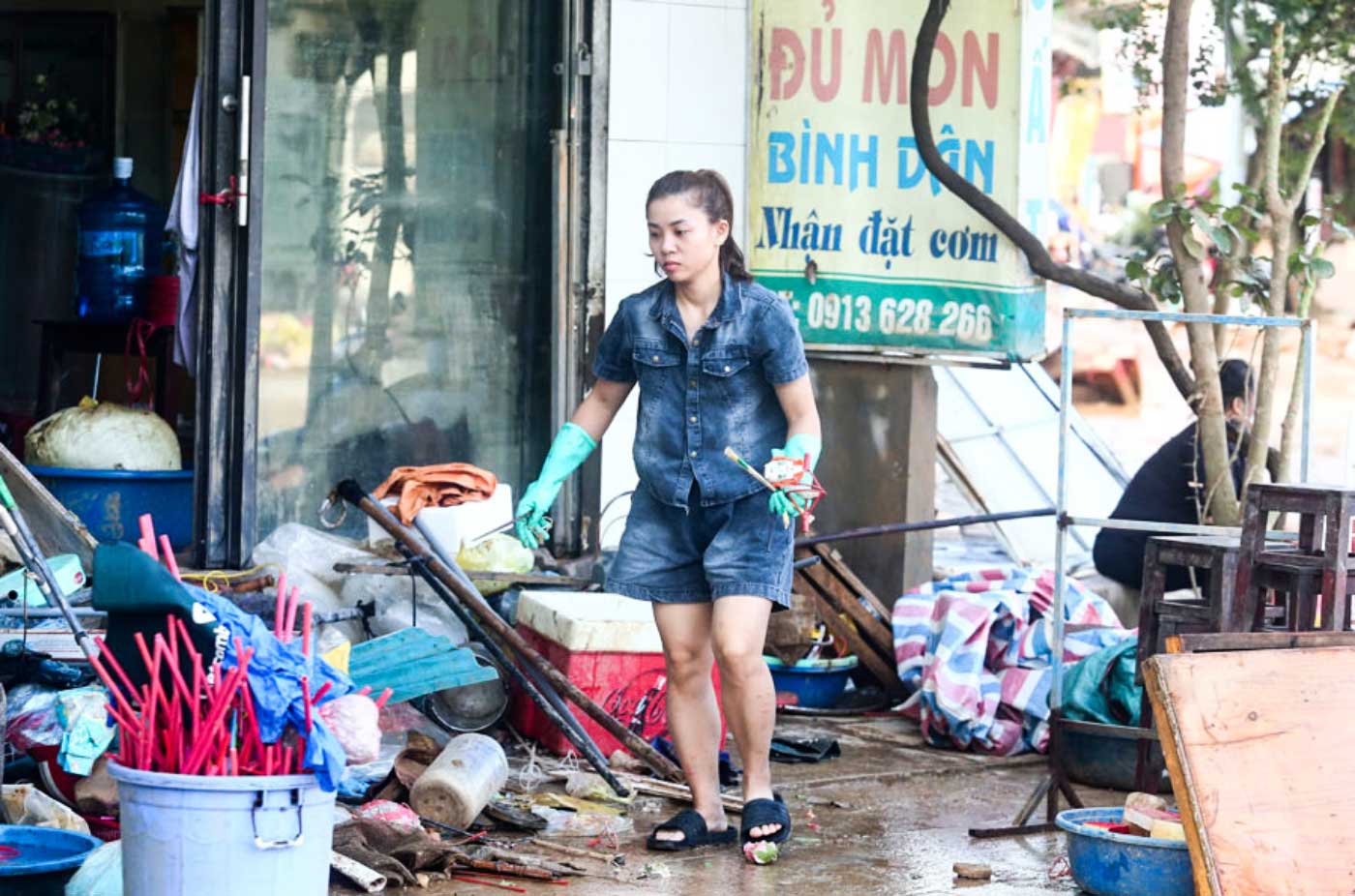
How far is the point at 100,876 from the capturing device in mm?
4316

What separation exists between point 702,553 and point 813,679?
224 centimetres

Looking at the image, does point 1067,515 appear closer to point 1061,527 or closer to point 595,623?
point 1061,527

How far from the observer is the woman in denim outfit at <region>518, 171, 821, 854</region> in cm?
535

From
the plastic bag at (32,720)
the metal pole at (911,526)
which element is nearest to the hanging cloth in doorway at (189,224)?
the plastic bag at (32,720)

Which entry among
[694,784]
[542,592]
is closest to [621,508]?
[542,592]

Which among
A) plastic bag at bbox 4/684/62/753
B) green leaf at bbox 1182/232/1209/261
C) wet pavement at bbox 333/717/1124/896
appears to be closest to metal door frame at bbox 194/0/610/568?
plastic bag at bbox 4/684/62/753

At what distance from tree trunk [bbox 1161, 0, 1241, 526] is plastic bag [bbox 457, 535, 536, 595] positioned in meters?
2.56

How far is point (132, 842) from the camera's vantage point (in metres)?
4.05

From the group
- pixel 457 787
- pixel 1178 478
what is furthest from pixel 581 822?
pixel 1178 478

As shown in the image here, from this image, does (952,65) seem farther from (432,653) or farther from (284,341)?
(432,653)

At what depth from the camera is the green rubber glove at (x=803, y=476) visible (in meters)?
5.12

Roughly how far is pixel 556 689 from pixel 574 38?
9.60 ft

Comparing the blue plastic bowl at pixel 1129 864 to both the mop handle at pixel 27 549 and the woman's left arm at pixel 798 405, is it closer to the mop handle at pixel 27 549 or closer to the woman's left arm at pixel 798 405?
the woman's left arm at pixel 798 405

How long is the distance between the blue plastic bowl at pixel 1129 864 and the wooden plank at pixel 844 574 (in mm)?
2617
